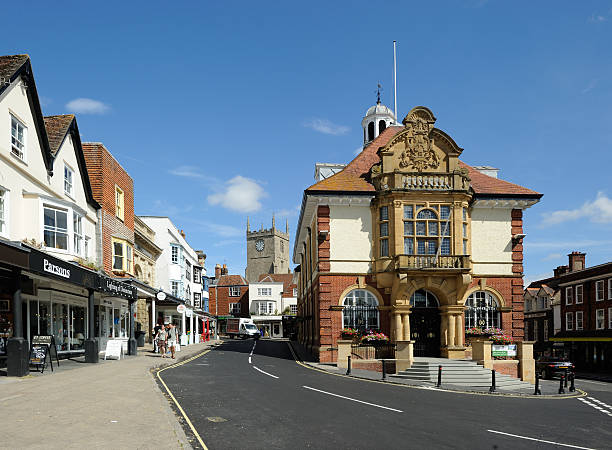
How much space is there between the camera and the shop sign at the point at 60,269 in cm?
1700

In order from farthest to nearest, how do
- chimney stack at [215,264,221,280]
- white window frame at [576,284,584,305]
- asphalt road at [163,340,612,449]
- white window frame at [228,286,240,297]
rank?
chimney stack at [215,264,221,280], white window frame at [228,286,240,297], white window frame at [576,284,584,305], asphalt road at [163,340,612,449]

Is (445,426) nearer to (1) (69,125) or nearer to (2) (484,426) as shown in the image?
(2) (484,426)

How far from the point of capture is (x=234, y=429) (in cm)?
1105

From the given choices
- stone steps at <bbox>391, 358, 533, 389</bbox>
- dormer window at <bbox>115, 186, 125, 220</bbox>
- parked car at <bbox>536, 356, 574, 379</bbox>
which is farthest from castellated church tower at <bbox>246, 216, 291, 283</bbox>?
stone steps at <bbox>391, 358, 533, 389</bbox>

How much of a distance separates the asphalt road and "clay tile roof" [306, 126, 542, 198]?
11204 mm

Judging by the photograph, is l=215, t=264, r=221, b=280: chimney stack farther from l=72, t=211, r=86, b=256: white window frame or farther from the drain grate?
the drain grate

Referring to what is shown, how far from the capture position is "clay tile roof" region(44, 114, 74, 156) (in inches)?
975

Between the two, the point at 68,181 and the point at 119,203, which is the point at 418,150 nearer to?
the point at 68,181

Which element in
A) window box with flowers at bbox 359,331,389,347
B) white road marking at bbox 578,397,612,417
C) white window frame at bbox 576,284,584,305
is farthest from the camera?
white window frame at bbox 576,284,584,305

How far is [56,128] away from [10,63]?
527cm

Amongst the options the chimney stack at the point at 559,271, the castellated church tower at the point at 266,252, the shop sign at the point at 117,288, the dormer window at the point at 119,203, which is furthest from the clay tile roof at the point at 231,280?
the shop sign at the point at 117,288

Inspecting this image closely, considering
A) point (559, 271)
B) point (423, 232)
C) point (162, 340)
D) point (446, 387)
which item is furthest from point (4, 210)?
point (559, 271)

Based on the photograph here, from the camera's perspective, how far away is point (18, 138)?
2119 cm

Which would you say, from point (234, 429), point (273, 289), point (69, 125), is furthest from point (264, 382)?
point (273, 289)
